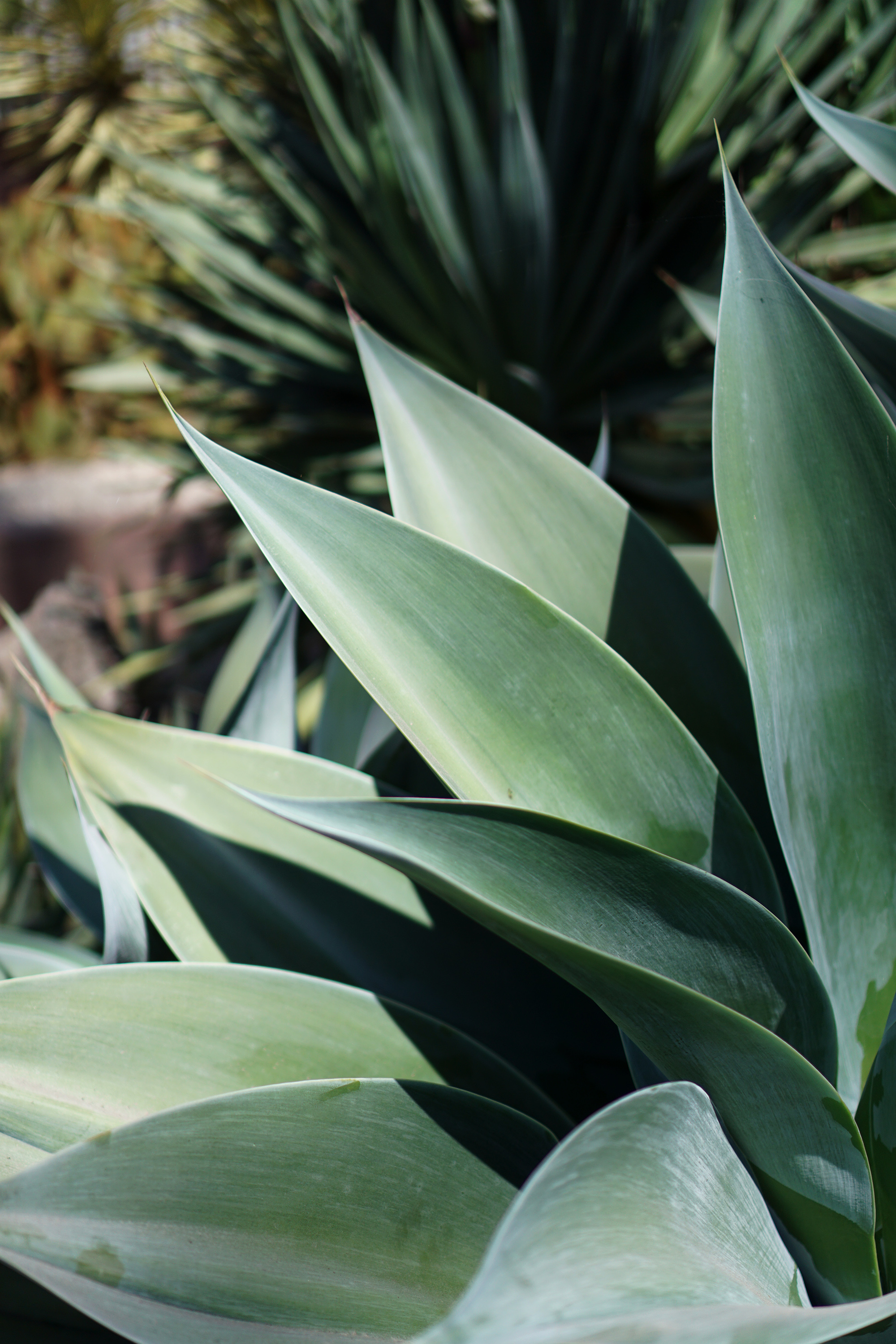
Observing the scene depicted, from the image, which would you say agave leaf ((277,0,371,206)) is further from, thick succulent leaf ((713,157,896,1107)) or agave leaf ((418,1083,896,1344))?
agave leaf ((418,1083,896,1344))

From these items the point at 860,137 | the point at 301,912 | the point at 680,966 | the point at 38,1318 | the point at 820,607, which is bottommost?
the point at 38,1318

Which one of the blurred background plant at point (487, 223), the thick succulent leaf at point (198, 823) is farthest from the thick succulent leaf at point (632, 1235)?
the blurred background plant at point (487, 223)

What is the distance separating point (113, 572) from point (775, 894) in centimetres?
319

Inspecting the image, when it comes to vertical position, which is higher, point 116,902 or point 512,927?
point 512,927

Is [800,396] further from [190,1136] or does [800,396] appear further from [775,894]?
[190,1136]

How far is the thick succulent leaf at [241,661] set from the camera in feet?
3.23

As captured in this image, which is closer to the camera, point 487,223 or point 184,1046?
point 184,1046

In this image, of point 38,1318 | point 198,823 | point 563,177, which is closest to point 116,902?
point 198,823

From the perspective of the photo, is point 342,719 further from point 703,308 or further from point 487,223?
point 487,223

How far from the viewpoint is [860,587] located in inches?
17.2

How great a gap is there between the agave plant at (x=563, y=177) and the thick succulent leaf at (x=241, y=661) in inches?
33.8

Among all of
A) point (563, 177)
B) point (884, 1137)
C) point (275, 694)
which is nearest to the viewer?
point (884, 1137)

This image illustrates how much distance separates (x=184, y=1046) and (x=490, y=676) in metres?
0.21

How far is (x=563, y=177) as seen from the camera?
1.75 metres
